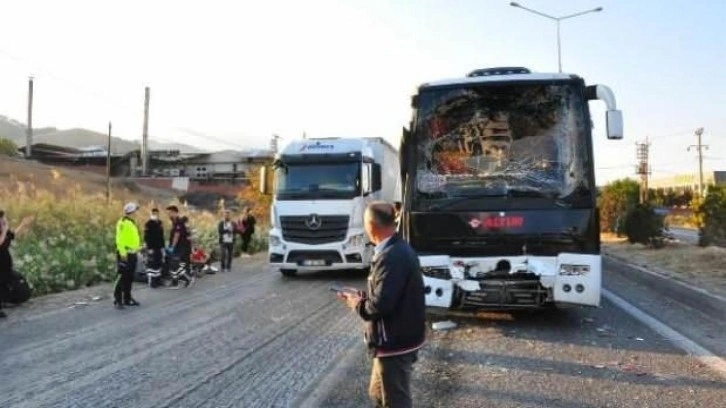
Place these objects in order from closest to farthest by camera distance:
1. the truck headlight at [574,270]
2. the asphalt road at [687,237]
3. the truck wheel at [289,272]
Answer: the truck headlight at [574,270], the truck wheel at [289,272], the asphalt road at [687,237]

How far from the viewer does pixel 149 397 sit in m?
6.20

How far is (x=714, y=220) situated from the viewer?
2327 cm

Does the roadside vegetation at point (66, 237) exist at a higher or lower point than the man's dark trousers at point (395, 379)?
higher

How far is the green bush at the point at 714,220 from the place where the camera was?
2300cm

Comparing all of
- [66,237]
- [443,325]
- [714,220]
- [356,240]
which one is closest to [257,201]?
[66,237]

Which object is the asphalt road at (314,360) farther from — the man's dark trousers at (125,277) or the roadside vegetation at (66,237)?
the roadside vegetation at (66,237)

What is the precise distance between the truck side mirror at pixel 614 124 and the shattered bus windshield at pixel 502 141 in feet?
0.96

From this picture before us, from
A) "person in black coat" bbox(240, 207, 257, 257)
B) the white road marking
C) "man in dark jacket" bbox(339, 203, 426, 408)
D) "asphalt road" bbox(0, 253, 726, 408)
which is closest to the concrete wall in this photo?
"person in black coat" bbox(240, 207, 257, 257)

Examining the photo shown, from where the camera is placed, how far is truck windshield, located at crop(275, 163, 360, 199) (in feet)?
55.7

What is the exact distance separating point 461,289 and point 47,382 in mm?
4943

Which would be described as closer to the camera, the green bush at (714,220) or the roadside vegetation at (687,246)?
the roadside vegetation at (687,246)

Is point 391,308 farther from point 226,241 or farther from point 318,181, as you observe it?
point 226,241

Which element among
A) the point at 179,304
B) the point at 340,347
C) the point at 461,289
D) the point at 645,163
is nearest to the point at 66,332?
the point at 179,304

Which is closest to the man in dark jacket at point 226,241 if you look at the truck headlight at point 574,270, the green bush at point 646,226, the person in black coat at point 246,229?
→ the person in black coat at point 246,229
